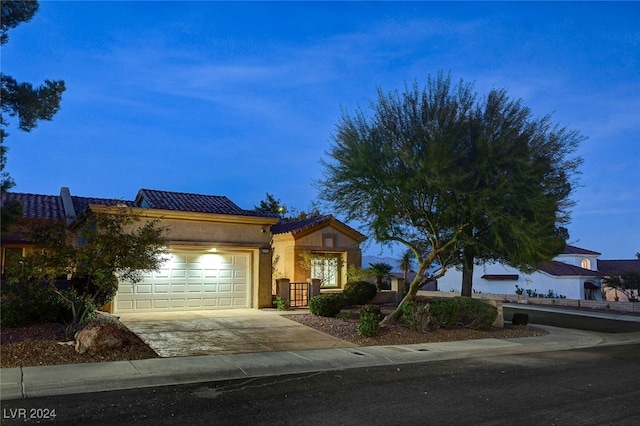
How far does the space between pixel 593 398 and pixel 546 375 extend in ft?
6.26

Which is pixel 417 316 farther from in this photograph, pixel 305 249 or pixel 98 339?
pixel 98 339

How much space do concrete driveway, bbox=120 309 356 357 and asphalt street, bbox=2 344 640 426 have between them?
2.89m

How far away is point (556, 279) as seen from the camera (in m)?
36.6

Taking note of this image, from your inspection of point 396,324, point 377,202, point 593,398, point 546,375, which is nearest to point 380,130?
point 377,202

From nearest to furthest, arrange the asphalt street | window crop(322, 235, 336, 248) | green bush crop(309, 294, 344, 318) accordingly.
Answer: the asphalt street → green bush crop(309, 294, 344, 318) → window crop(322, 235, 336, 248)

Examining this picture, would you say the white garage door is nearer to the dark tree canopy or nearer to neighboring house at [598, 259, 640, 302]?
the dark tree canopy

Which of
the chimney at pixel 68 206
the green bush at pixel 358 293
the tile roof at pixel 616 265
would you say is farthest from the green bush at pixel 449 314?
the tile roof at pixel 616 265

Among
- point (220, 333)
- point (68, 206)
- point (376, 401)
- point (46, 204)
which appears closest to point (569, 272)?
point (220, 333)

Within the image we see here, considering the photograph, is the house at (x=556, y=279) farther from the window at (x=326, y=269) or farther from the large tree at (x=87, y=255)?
the large tree at (x=87, y=255)

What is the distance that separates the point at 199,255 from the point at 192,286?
3.84 ft

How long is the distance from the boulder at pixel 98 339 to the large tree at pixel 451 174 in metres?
8.04

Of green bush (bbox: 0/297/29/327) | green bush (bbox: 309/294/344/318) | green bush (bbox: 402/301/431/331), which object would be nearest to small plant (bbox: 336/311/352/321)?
green bush (bbox: 309/294/344/318)

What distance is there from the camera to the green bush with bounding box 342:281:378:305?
21.4 metres

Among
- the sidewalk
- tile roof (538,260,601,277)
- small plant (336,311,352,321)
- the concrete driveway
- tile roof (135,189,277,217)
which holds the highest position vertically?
tile roof (135,189,277,217)
